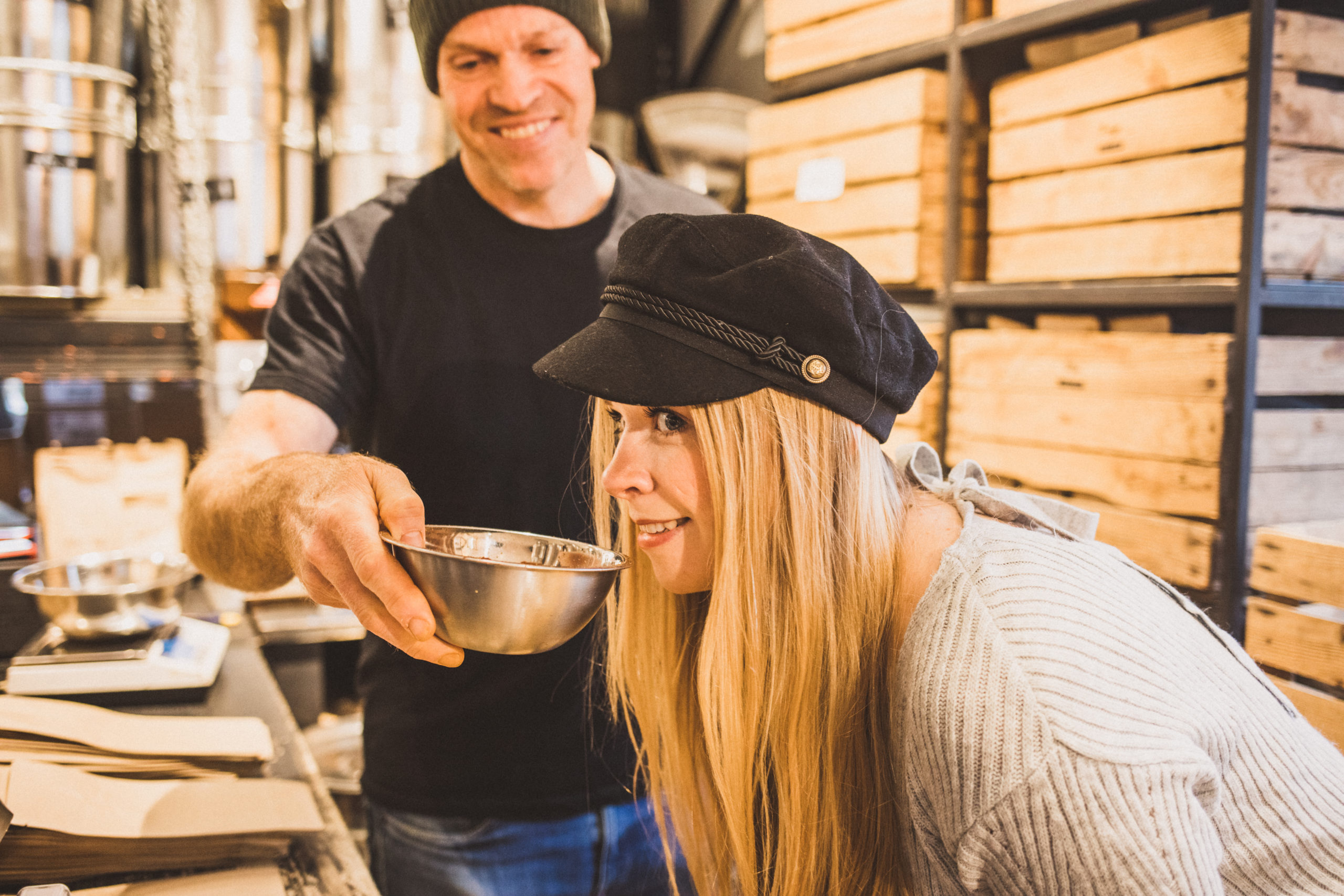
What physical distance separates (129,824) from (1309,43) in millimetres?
2440

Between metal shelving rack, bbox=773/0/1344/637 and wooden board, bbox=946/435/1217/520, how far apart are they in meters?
0.05

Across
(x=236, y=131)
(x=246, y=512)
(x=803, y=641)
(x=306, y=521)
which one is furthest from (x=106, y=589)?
(x=236, y=131)

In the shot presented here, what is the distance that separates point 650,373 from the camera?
998 mm

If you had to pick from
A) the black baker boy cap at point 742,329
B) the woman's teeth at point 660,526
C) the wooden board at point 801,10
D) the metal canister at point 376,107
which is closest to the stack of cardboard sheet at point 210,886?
the woman's teeth at point 660,526

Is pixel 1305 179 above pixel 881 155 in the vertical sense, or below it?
below

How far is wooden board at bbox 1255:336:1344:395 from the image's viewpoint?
1.98 metres

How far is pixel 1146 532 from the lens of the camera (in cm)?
213

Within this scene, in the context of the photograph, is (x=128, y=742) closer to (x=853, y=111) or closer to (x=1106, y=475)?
(x=1106, y=475)

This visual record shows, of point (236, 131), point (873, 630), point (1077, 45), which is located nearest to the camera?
point (873, 630)

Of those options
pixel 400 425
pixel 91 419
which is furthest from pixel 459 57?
pixel 91 419

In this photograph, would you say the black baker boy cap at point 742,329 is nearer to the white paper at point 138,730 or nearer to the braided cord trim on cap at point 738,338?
the braided cord trim on cap at point 738,338

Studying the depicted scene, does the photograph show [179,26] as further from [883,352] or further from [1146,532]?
[1146,532]

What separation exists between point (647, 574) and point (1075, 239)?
5.33ft

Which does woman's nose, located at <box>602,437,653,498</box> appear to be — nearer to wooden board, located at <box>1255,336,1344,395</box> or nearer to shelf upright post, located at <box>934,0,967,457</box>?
wooden board, located at <box>1255,336,1344,395</box>
